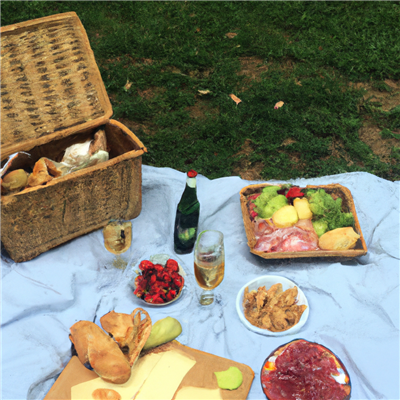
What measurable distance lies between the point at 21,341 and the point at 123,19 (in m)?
3.74

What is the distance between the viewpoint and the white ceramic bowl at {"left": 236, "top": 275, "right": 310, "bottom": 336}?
6.62ft

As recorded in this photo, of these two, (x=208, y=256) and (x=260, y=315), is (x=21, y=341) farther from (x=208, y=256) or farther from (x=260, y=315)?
(x=260, y=315)

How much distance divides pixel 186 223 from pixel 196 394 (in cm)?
99

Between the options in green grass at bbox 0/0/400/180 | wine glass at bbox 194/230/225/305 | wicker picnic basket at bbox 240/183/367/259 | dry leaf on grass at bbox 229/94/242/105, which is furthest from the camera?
dry leaf on grass at bbox 229/94/242/105

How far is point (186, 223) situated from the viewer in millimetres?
2473

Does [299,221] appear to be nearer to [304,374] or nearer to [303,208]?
[303,208]

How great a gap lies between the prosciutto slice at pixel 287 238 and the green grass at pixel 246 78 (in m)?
1.02

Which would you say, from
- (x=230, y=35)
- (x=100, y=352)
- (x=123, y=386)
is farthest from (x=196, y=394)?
(x=230, y=35)

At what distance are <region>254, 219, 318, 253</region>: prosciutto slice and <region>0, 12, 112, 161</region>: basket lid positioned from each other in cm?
130

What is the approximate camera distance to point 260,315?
2.09 m

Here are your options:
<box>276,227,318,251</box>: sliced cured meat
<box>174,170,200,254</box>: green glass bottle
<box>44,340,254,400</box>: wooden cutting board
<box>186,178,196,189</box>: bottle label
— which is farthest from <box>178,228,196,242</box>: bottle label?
<box>44,340,254,400</box>: wooden cutting board

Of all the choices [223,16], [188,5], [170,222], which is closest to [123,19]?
[188,5]

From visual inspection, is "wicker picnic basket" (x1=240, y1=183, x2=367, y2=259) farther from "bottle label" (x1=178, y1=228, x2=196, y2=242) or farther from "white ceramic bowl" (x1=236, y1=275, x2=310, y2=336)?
"bottle label" (x1=178, y1=228, x2=196, y2=242)

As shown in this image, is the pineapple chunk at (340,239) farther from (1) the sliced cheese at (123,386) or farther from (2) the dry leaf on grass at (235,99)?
(2) the dry leaf on grass at (235,99)
